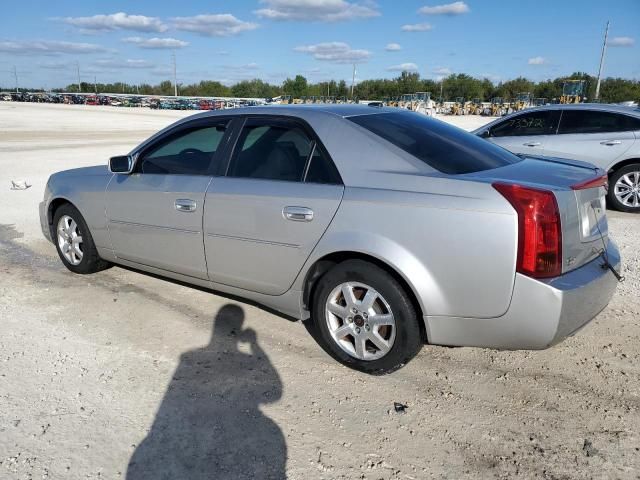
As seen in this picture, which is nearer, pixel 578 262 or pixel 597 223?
pixel 578 262

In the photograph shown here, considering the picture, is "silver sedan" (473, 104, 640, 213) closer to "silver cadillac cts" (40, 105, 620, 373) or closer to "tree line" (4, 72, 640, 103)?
"silver cadillac cts" (40, 105, 620, 373)

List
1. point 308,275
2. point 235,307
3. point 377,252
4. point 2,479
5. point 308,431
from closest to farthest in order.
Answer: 1. point 2,479
2. point 308,431
3. point 377,252
4. point 308,275
5. point 235,307

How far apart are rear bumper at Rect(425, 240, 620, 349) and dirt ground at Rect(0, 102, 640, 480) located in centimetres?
43

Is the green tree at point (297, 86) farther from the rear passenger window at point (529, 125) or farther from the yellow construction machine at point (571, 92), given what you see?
the rear passenger window at point (529, 125)

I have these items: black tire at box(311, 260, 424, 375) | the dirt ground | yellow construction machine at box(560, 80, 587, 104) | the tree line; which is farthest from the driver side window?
the tree line

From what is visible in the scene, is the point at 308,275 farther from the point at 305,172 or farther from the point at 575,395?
the point at 575,395

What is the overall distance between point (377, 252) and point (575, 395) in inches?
58.6

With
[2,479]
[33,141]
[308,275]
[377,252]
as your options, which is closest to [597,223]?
[377,252]

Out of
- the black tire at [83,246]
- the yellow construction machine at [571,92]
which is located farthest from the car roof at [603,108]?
the yellow construction machine at [571,92]

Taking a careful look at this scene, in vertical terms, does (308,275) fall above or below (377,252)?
below

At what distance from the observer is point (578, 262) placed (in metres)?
2.91

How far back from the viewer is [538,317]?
2.71m

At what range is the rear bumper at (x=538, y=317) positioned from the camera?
2.69 meters

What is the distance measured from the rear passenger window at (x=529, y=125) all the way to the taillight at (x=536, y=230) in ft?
20.5
